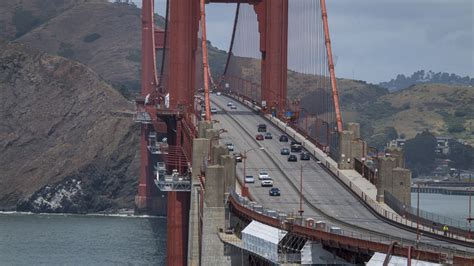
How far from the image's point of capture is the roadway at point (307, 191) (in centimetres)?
7484

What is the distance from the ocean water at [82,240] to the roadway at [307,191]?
1555cm

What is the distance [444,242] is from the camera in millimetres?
66125

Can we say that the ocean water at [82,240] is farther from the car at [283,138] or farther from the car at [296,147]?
the car at [296,147]

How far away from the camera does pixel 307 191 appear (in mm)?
90875

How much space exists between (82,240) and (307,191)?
6325cm

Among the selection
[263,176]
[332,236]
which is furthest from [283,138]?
[332,236]

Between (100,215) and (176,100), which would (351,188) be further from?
(100,215)

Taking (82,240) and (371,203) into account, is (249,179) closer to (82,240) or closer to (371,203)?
(371,203)

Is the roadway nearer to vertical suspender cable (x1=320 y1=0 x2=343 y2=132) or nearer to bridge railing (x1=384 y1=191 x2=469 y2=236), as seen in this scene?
bridge railing (x1=384 y1=191 x2=469 y2=236)

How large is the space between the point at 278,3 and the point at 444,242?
63.4 m

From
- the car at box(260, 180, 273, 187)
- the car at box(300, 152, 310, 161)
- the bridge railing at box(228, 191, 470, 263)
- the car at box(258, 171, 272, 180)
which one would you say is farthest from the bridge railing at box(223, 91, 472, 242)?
the car at box(260, 180, 273, 187)

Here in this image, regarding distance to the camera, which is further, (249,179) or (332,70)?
(332,70)

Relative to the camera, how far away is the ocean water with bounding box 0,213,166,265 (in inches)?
5285

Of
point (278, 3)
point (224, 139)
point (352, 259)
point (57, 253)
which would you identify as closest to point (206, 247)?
point (352, 259)
